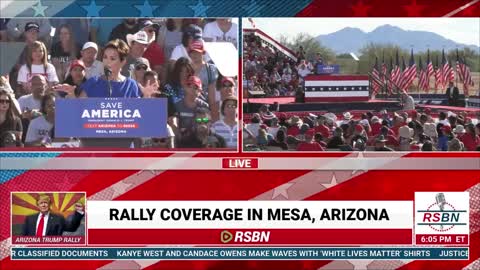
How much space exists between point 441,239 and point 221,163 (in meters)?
1.61

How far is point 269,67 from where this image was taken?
20.3ft

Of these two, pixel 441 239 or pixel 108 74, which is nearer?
pixel 108 74

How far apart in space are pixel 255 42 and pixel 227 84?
342 millimetres

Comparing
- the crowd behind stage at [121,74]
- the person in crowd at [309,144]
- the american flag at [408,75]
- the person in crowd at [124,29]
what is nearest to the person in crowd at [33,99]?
the crowd behind stage at [121,74]

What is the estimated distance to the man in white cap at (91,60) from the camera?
6.18m

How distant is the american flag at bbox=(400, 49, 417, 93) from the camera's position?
6.24 metres

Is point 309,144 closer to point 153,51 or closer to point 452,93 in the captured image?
point 452,93

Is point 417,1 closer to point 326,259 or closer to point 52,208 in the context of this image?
point 326,259

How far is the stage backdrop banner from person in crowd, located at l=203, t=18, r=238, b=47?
0.54 meters

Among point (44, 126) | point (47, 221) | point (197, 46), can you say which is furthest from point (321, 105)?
point (47, 221)

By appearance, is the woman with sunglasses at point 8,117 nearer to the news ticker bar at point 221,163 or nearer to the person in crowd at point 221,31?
the news ticker bar at point 221,163

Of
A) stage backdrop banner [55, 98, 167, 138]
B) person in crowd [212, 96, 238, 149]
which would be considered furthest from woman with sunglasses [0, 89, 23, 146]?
person in crowd [212, 96, 238, 149]

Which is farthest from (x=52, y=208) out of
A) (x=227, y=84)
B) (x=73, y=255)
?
(x=227, y=84)

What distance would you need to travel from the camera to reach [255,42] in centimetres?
620
